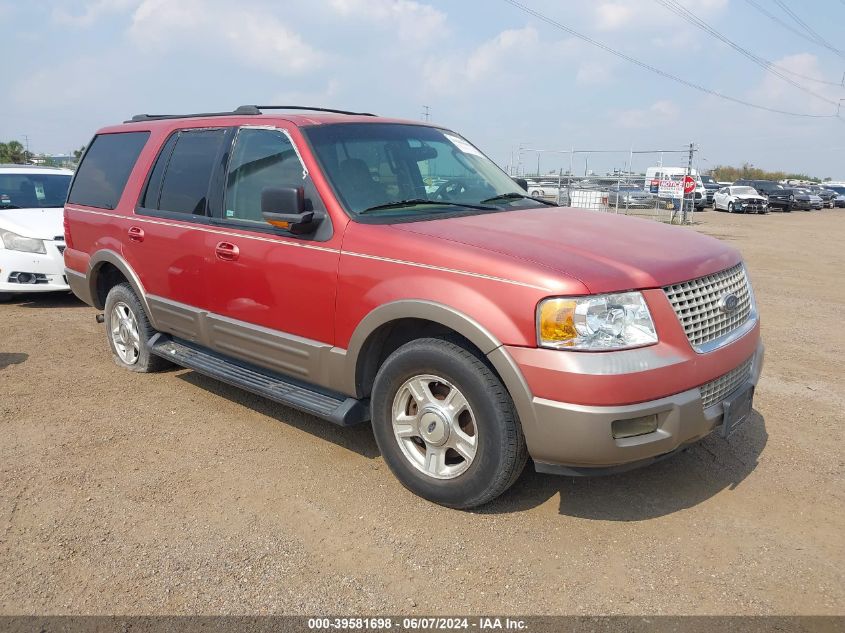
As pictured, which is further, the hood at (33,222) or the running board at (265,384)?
the hood at (33,222)

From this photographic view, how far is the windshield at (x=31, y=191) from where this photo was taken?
8.84m

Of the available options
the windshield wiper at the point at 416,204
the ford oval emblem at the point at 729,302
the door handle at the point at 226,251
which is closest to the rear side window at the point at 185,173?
the door handle at the point at 226,251

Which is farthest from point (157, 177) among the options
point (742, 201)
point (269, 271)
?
point (742, 201)

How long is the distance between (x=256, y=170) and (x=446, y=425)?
205 cm

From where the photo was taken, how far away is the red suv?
9.73 feet

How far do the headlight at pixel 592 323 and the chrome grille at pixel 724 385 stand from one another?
44 cm

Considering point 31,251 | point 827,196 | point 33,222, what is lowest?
point 827,196

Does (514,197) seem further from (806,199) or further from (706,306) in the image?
(806,199)

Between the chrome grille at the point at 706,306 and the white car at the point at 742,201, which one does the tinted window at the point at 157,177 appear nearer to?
the chrome grille at the point at 706,306

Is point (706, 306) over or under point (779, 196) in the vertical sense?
over

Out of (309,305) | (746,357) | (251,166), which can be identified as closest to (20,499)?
(309,305)

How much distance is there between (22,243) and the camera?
26.3ft

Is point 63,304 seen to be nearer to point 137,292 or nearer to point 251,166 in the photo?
point 137,292

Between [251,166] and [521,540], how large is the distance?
274 cm
